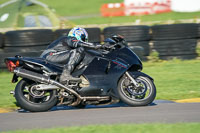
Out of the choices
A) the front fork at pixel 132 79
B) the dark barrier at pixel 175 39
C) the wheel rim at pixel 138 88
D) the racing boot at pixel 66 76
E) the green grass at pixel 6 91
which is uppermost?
the dark barrier at pixel 175 39

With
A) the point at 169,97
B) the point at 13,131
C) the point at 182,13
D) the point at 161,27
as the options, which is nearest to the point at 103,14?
the point at 182,13

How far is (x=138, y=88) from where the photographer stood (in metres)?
6.02

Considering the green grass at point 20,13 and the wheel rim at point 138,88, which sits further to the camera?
the green grass at point 20,13

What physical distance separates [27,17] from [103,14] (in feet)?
47.9

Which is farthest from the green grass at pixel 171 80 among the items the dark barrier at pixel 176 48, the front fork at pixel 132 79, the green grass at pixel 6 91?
the front fork at pixel 132 79

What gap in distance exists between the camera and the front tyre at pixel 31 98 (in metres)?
5.78

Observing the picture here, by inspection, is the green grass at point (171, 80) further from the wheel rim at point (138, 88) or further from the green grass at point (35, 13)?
the green grass at point (35, 13)

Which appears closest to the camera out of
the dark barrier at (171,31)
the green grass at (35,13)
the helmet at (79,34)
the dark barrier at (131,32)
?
the helmet at (79,34)

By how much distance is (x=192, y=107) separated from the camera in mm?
5922

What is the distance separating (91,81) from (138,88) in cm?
79

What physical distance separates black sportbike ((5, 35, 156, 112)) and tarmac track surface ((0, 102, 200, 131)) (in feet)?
0.57

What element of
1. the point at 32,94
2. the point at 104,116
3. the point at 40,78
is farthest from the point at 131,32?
the point at 104,116

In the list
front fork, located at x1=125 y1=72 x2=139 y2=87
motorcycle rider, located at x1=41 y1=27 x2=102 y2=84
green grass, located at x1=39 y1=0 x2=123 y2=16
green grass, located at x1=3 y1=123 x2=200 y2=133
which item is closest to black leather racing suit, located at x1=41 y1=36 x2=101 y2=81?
motorcycle rider, located at x1=41 y1=27 x2=102 y2=84

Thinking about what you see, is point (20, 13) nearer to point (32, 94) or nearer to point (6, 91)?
point (6, 91)
